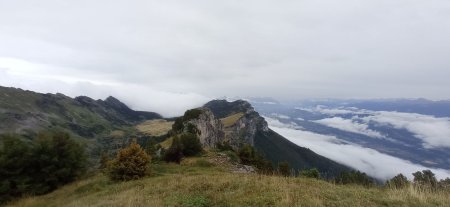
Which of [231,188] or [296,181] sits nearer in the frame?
[231,188]

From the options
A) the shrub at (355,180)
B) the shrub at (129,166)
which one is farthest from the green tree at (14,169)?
the shrub at (355,180)

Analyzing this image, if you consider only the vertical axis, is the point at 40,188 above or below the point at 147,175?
below

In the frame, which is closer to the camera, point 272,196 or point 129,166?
point 272,196

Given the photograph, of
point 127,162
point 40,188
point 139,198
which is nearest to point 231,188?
point 139,198

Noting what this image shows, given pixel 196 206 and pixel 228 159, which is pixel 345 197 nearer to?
pixel 196 206

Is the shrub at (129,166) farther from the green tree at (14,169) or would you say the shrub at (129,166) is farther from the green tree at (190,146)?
the green tree at (190,146)

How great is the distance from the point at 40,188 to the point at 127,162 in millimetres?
13245

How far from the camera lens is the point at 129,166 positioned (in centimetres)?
3003

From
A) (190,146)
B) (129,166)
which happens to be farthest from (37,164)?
(190,146)

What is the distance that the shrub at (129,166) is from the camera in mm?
29953

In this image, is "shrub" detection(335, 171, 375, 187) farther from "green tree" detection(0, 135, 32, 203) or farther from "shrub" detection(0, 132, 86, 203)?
"green tree" detection(0, 135, 32, 203)

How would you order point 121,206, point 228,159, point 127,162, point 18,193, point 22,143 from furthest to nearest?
point 228,159 → point 22,143 → point 18,193 → point 127,162 → point 121,206

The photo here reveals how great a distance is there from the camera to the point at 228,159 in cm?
4797

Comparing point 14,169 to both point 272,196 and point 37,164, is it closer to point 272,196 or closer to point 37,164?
point 37,164
